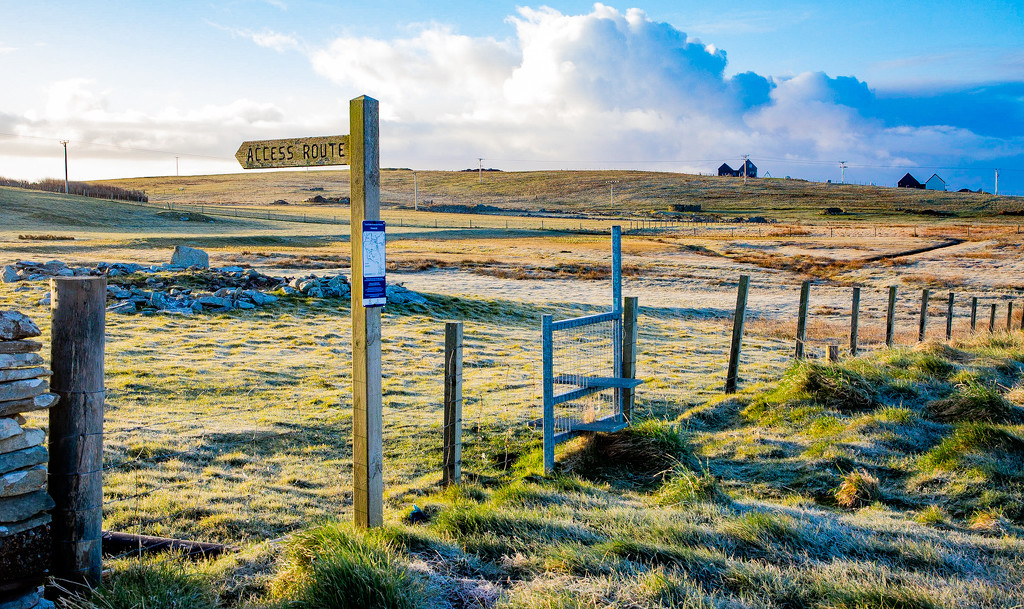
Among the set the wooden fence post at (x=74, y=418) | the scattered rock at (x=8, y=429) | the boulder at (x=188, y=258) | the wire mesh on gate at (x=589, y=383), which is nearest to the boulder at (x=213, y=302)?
the boulder at (x=188, y=258)

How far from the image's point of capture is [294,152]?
5.59 meters

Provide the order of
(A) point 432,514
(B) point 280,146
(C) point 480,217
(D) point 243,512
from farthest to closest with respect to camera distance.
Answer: (C) point 480,217
(D) point 243,512
(A) point 432,514
(B) point 280,146

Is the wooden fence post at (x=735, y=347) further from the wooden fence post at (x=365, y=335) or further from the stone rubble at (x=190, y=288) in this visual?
the stone rubble at (x=190, y=288)

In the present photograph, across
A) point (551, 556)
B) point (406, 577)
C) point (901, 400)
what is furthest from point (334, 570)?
point (901, 400)

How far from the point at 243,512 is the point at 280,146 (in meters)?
3.33

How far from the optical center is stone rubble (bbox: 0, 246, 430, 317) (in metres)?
19.2

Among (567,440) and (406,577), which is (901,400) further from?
(406,577)

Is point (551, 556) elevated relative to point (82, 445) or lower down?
lower down

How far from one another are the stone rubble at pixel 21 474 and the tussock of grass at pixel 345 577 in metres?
1.28

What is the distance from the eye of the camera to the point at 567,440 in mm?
8266

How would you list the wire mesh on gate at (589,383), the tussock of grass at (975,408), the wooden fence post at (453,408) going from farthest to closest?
the tussock of grass at (975,408), the wire mesh on gate at (589,383), the wooden fence post at (453,408)

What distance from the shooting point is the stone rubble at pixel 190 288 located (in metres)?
19.2

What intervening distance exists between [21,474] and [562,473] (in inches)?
192

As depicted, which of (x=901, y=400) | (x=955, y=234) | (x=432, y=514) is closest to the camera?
(x=432, y=514)
